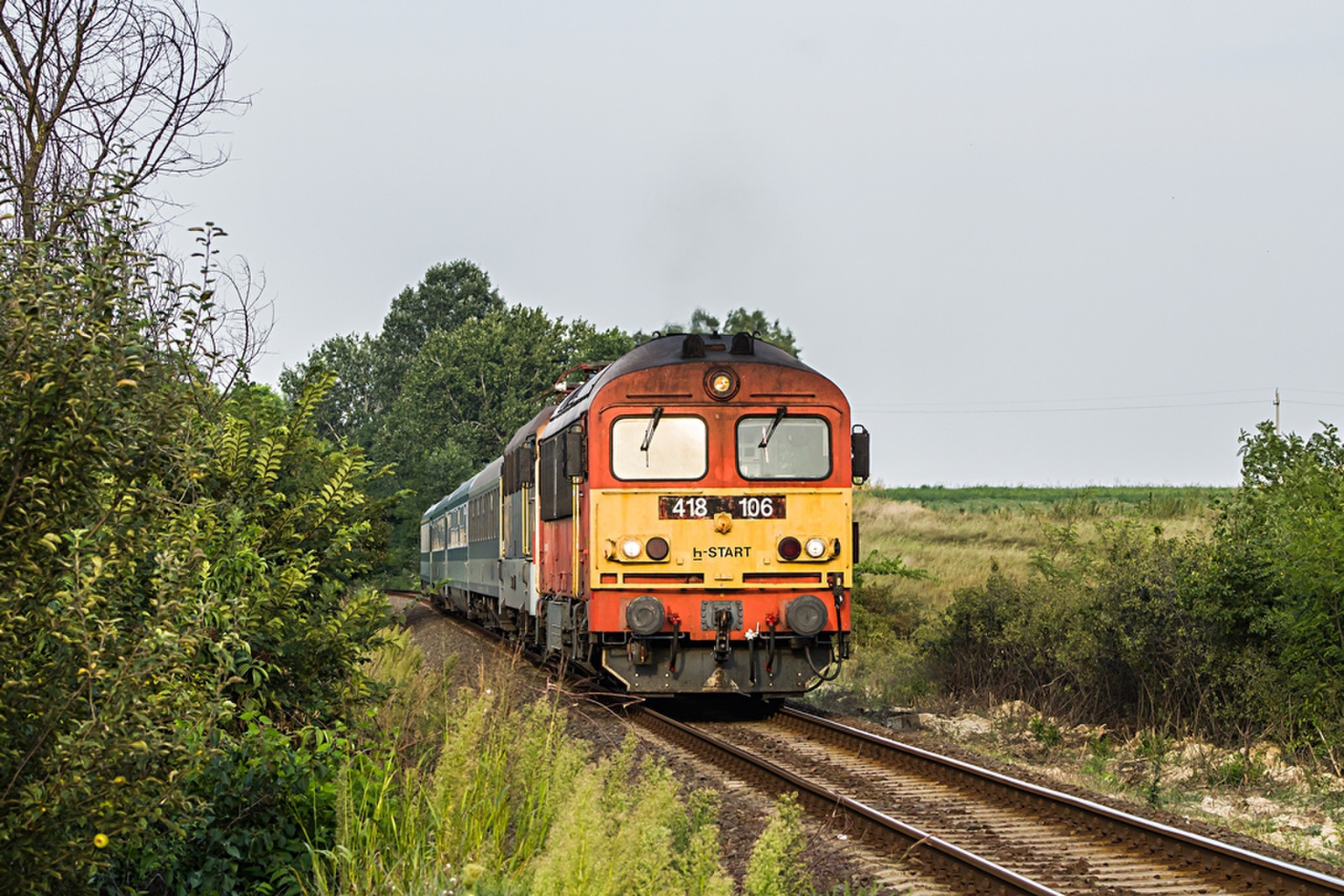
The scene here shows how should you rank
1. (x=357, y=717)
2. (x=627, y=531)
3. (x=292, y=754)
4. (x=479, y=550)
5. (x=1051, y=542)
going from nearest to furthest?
(x=292, y=754) < (x=357, y=717) < (x=627, y=531) < (x=1051, y=542) < (x=479, y=550)

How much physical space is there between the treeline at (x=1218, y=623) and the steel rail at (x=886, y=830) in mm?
4563

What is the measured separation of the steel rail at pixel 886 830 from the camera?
6.74m

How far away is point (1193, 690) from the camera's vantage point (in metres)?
12.9

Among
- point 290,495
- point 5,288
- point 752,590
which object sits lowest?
point 752,590

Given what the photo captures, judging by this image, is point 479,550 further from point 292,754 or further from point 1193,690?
point 292,754

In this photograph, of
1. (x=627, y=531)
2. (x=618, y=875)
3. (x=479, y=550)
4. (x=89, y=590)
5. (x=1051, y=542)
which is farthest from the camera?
(x=479, y=550)

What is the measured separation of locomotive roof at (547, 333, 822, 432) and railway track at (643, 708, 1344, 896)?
3649 millimetres

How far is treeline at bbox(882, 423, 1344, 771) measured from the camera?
37.5 ft

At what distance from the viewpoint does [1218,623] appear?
41.2 feet

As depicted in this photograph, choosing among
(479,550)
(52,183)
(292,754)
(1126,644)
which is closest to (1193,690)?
(1126,644)

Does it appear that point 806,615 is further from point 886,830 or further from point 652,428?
point 886,830

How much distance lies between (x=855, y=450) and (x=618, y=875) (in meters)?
8.92

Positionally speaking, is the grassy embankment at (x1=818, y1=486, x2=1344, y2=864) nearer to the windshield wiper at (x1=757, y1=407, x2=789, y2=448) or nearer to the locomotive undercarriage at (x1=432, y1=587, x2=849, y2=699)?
the locomotive undercarriage at (x1=432, y1=587, x2=849, y2=699)

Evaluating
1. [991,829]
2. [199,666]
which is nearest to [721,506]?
[991,829]
